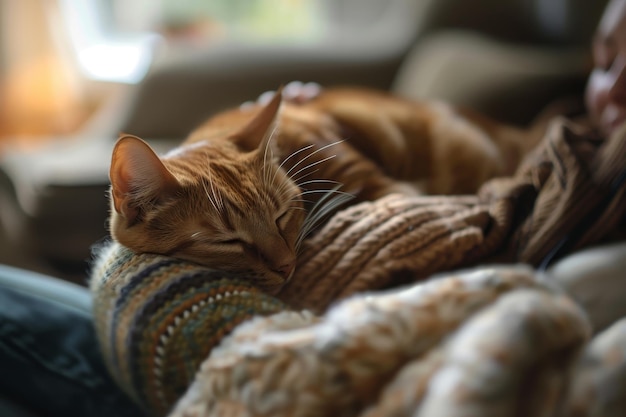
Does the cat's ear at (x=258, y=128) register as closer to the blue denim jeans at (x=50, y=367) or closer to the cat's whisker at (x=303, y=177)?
the cat's whisker at (x=303, y=177)

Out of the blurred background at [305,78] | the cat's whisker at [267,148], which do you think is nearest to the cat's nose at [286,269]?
the cat's whisker at [267,148]

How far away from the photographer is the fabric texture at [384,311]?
0.45 m

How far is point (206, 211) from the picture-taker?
0.65 meters

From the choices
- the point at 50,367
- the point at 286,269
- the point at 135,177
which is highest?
the point at 135,177

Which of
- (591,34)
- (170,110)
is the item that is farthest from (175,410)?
(591,34)

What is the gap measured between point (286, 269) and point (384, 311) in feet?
0.65

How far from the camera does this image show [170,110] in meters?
Result: 1.83

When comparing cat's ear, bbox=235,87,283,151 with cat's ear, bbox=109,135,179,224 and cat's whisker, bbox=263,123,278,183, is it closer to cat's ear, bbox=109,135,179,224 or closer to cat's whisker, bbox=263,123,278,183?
cat's whisker, bbox=263,123,278,183

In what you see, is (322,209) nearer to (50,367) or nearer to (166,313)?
(166,313)

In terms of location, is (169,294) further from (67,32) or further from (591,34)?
(67,32)

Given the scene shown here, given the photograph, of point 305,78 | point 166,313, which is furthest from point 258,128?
point 305,78

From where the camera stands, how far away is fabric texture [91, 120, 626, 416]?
452 mm

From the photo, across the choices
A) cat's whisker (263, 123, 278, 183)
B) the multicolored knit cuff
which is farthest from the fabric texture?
cat's whisker (263, 123, 278, 183)

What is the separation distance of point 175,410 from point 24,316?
1.12ft
